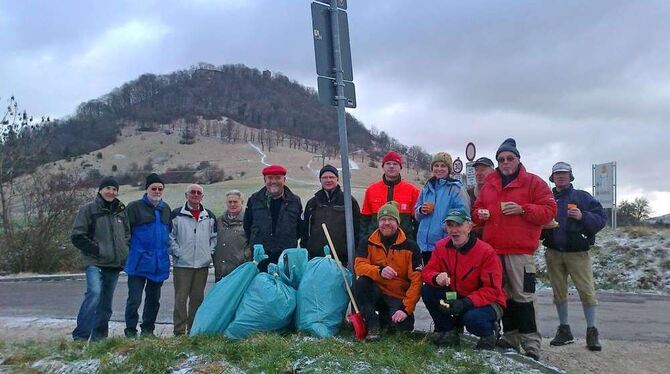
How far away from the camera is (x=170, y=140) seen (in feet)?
404

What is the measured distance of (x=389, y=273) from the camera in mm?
5172

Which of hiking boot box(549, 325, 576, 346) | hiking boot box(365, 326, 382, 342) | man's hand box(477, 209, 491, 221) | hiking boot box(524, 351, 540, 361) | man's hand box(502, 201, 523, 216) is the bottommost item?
hiking boot box(549, 325, 576, 346)

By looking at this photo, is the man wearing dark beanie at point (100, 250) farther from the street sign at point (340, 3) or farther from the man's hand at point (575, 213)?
the man's hand at point (575, 213)

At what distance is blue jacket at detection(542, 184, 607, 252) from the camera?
20.5 feet

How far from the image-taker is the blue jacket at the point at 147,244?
252 inches

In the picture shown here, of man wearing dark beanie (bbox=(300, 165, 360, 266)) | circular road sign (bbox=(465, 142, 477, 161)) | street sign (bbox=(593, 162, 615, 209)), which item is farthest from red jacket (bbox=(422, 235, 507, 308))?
street sign (bbox=(593, 162, 615, 209))

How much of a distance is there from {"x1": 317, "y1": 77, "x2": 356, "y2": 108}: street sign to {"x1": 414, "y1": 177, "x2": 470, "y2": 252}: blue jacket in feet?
3.63

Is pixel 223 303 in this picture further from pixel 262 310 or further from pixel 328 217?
pixel 328 217

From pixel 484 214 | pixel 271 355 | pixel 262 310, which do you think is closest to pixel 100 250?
pixel 262 310

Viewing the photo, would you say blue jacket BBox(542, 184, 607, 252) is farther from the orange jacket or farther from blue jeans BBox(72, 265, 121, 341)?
blue jeans BBox(72, 265, 121, 341)

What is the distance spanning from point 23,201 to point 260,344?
14555mm

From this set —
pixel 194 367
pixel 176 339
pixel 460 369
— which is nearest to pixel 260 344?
pixel 194 367

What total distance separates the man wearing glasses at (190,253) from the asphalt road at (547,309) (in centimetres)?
182

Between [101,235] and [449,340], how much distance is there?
372 cm
